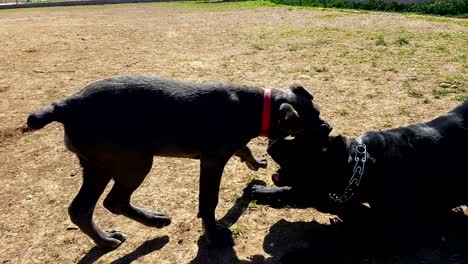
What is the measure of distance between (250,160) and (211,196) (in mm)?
987

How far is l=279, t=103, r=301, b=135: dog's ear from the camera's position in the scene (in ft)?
10.9

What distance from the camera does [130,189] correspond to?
3.52m

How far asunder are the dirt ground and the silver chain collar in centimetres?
41

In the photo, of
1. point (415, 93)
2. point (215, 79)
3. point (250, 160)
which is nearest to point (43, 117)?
point (250, 160)

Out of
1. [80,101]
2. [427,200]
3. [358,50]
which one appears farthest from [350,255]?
[358,50]

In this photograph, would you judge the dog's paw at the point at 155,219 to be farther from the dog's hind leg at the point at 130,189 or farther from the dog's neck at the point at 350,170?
the dog's neck at the point at 350,170

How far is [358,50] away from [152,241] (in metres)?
7.18

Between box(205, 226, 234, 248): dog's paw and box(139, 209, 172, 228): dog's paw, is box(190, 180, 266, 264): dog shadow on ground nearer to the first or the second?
box(205, 226, 234, 248): dog's paw

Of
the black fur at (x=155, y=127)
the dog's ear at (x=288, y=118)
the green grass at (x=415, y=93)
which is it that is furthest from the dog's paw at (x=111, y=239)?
the green grass at (x=415, y=93)

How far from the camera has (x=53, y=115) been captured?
318 cm

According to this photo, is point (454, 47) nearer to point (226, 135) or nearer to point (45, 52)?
point (226, 135)

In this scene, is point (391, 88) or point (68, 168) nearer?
point (68, 168)

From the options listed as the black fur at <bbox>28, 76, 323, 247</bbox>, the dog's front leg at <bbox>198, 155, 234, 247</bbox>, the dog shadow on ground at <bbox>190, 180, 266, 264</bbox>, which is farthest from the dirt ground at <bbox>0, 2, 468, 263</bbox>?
the black fur at <bbox>28, 76, 323, 247</bbox>

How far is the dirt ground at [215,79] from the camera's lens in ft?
12.0
